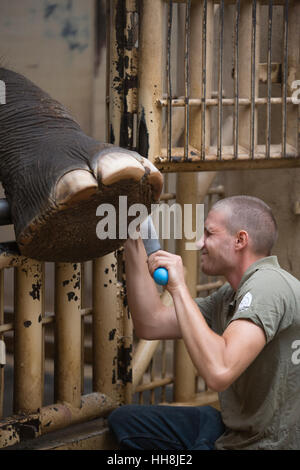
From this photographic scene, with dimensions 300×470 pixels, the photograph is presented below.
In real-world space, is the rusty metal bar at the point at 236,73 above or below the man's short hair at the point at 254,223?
above

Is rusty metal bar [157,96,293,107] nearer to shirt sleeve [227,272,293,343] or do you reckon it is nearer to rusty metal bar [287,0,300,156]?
rusty metal bar [287,0,300,156]

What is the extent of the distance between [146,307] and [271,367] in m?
0.52

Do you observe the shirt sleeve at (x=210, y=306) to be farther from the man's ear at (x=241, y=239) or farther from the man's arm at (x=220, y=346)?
the man's arm at (x=220, y=346)

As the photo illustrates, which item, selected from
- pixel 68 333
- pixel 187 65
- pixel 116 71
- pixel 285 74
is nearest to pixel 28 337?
pixel 68 333

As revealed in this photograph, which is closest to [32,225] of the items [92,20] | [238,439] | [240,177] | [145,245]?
[145,245]

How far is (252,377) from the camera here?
2533 millimetres

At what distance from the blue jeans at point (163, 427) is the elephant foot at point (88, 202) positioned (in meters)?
0.88

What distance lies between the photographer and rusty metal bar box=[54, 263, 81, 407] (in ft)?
8.66

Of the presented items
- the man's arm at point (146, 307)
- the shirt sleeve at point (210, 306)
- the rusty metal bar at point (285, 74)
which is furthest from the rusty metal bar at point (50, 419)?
the rusty metal bar at point (285, 74)

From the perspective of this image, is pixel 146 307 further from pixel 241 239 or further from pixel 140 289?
pixel 241 239

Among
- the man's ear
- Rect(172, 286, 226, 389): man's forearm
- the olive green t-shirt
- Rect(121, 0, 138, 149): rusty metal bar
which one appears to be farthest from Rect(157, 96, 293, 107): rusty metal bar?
Rect(172, 286, 226, 389): man's forearm

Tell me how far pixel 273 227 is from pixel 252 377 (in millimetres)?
511

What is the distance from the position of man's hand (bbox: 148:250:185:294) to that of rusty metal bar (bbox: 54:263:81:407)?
0.33 m

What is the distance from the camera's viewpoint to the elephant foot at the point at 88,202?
1.90m
